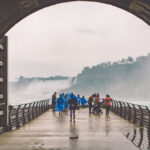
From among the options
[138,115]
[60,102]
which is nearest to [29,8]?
[138,115]

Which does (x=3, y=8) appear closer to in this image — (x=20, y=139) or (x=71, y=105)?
(x=20, y=139)

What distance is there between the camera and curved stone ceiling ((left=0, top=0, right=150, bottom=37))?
11.1 metres

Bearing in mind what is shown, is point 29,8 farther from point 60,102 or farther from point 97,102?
point 97,102

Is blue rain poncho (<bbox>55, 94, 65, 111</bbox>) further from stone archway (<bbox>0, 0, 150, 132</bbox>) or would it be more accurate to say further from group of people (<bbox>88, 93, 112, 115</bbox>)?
stone archway (<bbox>0, 0, 150, 132</bbox>)

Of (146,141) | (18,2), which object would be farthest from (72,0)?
(146,141)

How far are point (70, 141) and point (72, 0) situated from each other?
18.3 feet

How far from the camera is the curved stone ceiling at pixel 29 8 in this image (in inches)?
439

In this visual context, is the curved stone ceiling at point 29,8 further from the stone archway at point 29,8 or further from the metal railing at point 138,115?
the metal railing at point 138,115

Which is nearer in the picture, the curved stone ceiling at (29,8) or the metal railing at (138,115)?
the curved stone ceiling at (29,8)

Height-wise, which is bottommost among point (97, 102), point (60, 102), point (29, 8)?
point (97, 102)

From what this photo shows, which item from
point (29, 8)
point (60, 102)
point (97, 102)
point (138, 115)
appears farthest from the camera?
point (97, 102)

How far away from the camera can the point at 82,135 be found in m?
16.7

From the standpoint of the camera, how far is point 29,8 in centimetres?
1220

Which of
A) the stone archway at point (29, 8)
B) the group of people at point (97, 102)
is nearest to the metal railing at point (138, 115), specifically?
the group of people at point (97, 102)
